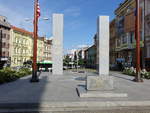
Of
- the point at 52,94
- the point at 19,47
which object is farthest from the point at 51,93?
the point at 19,47

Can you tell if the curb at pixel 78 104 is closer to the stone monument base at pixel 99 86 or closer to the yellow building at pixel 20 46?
the stone monument base at pixel 99 86

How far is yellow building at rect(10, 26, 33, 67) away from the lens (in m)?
52.2

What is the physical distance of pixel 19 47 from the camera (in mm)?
55594

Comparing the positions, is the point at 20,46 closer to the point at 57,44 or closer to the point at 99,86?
the point at 57,44

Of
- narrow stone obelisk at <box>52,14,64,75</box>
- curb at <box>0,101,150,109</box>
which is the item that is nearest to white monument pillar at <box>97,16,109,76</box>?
curb at <box>0,101,150,109</box>

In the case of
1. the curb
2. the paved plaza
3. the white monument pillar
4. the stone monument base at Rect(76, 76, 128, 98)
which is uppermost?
the white monument pillar

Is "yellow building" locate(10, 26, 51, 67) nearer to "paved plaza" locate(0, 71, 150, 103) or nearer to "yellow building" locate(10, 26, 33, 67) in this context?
"yellow building" locate(10, 26, 33, 67)

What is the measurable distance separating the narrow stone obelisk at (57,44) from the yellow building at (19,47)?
34.9 metres

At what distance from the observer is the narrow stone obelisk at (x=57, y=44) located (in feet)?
68.3

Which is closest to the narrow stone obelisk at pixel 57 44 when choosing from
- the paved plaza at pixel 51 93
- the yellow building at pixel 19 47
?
A: the paved plaza at pixel 51 93

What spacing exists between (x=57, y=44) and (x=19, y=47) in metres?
38.5

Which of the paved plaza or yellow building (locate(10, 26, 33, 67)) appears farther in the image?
yellow building (locate(10, 26, 33, 67))

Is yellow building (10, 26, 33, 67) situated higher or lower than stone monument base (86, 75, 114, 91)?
higher

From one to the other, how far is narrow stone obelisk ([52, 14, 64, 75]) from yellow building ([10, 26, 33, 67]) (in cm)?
3491
